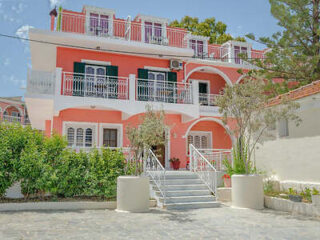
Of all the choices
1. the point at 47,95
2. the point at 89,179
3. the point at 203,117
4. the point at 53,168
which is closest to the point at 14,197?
the point at 53,168

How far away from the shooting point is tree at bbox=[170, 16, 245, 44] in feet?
85.4

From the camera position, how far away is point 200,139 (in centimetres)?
1709

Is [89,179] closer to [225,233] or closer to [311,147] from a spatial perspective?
[225,233]

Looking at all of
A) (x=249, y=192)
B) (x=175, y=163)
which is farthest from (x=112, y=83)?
(x=249, y=192)

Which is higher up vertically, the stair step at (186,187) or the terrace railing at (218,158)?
the terrace railing at (218,158)

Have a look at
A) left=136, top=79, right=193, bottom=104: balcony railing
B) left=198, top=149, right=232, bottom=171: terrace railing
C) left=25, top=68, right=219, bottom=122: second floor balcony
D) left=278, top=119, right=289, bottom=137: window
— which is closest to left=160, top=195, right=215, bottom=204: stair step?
left=198, top=149, right=232, bottom=171: terrace railing

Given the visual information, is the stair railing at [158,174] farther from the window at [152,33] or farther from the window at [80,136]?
the window at [152,33]

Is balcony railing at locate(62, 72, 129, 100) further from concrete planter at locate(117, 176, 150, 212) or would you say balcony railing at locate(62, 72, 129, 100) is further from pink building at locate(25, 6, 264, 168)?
concrete planter at locate(117, 176, 150, 212)

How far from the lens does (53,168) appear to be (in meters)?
8.68

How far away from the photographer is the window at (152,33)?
51.9 ft

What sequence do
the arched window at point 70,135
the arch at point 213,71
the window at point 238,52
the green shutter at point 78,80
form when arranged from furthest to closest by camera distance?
1. the window at point 238,52
2. the arch at point 213,71
3. the arched window at point 70,135
4. the green shutter at point 78,80

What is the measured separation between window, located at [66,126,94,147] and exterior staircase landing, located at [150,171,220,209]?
16.3 ft

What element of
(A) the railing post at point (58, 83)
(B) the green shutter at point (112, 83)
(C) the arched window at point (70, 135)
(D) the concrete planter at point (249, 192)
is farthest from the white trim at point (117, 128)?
(D) the concrete planter at point (249, 192)

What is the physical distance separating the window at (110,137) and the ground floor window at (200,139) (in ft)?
15.0
